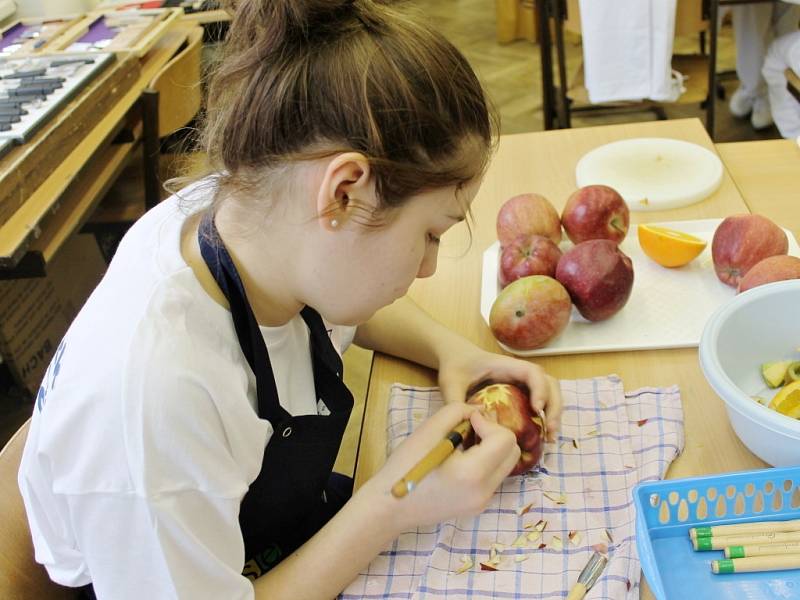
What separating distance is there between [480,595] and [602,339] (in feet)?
1.31

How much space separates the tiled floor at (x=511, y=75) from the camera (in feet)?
9.50

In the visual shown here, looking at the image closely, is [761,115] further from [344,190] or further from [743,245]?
[344,190]

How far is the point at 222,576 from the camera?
0.67 metres

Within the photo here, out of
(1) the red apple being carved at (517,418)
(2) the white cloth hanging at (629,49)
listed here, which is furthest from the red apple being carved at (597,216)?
(2) the white cloth hanging at (629,49)

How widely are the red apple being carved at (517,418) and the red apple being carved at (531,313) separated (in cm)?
11

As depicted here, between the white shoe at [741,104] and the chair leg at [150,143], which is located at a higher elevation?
the chair leg at [150,143]

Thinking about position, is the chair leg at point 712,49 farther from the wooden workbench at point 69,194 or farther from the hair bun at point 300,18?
the hair bun at point 300,18

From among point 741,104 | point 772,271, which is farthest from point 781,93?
point 772,271

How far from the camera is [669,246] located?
40.7 inches

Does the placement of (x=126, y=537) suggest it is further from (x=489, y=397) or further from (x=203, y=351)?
(x=489, y=397)

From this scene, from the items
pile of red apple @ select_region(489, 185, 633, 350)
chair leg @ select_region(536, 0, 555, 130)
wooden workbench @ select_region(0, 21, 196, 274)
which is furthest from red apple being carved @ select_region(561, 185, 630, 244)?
chair leg @ select_region(536, 0, 555, 130)

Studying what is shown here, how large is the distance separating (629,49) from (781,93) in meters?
0.68

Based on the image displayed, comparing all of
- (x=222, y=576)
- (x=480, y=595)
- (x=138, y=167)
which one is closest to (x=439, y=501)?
(x=480, y=595)

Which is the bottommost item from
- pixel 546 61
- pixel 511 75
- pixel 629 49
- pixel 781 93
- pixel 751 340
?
pixel 511 75
